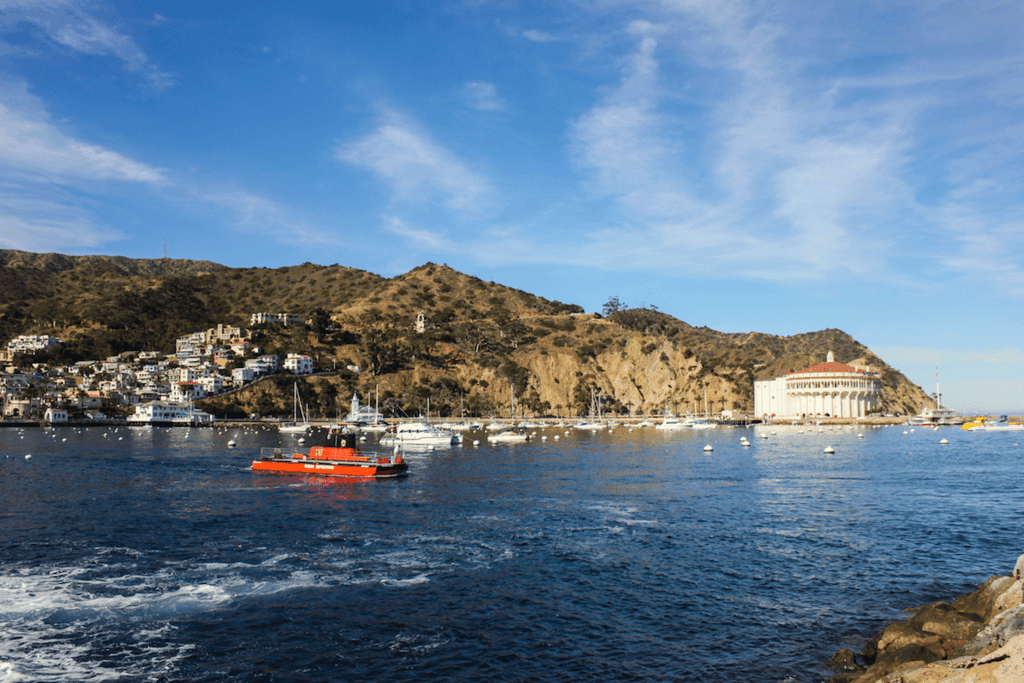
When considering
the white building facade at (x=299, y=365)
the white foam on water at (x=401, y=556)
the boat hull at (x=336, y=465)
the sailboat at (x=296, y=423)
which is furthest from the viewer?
the white building facade at (x=299, y=365)

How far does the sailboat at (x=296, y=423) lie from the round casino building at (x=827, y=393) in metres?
113

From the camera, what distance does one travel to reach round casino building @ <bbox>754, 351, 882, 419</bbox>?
164m

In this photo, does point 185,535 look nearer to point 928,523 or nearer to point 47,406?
point 928,523

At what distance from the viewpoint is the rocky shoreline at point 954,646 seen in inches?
510

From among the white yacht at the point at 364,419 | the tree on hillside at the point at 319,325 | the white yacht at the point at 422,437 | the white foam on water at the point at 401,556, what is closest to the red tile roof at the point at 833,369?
the white yacht at the point at 364,419

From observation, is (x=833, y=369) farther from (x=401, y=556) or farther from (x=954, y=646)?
(x=954, y=646)

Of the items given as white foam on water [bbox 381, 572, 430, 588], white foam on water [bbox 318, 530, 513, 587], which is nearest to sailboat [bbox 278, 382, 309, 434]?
white foam on water [bbox 318, 530, 513, 587]

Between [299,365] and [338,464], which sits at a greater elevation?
[299,365]

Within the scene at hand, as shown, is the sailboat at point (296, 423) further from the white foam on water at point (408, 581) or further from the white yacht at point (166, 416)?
the white foam on water at point (408, 581)

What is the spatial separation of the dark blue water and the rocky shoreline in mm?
1366

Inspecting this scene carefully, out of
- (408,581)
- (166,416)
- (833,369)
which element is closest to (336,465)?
(408,581)

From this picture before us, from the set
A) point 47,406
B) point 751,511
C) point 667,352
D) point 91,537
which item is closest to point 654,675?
point 751,511

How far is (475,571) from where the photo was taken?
1083 inches

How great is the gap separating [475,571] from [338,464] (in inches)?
1273
